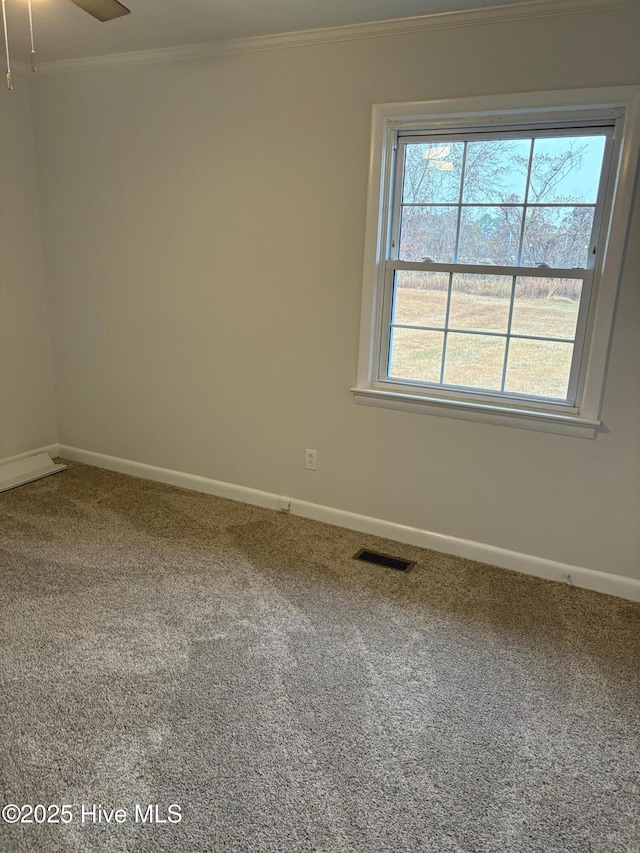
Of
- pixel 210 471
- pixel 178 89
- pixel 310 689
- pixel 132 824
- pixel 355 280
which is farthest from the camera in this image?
pixel 210 471

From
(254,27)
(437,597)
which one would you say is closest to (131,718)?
(437,597)

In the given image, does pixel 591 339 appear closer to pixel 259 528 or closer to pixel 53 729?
pixel 259 528

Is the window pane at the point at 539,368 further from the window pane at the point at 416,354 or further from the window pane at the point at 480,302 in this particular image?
the window pane at the point at 416,354

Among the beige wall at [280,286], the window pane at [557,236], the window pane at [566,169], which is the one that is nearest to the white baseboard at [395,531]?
the beige wall at [280,286]

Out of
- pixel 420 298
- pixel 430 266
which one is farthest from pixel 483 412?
pixel 430 266

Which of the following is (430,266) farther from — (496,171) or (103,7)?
(103,7)

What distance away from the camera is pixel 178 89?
3.18m

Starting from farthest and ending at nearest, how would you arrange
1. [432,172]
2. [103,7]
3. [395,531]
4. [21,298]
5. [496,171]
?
[21,298] < [395,531] < [432,172] < [496,171] < [103,7]

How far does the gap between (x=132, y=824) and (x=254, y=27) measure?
312 cm

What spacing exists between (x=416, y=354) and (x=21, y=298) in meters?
2.56

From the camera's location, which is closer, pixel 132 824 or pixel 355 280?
pixel 132 824

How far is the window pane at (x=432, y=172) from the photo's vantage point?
8.93 ft

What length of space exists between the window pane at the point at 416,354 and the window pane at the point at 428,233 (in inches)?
14.3

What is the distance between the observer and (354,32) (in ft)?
8.80
